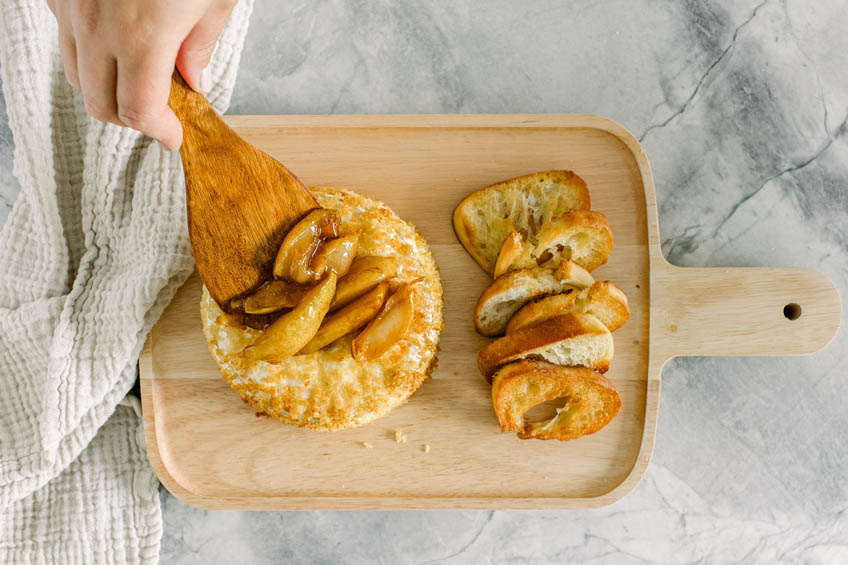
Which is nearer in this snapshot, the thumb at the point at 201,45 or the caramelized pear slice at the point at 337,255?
the thumb at the point at 201,45

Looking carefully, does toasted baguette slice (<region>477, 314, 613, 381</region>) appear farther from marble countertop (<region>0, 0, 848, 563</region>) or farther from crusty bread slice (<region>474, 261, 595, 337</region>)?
marble countertop (<region>0, 0, 848, 563</region>)

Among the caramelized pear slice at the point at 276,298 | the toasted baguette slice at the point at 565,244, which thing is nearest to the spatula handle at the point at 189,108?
the caramelized pear slice at the point at 276,298

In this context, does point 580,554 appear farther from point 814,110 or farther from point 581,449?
point 814,110

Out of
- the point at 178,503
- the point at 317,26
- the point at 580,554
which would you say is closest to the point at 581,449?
the point at 580,554

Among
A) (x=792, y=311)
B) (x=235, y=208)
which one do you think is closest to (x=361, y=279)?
(x=235, y=208)

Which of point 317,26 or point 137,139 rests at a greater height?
point 317,26

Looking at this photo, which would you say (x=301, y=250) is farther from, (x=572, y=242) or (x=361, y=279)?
(x=572, y=242)

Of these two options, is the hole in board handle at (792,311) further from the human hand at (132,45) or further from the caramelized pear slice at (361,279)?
the human hand at (132,45)
